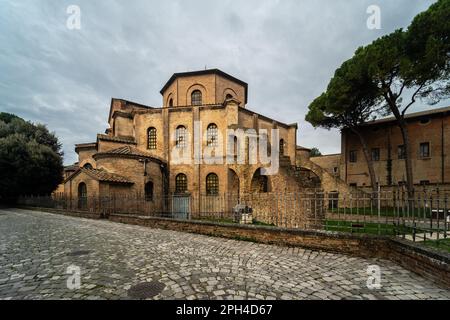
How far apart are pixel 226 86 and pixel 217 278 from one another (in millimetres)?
22129

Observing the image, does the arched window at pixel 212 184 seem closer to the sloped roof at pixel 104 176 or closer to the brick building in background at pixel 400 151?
the sloped roof at pixel 104 176

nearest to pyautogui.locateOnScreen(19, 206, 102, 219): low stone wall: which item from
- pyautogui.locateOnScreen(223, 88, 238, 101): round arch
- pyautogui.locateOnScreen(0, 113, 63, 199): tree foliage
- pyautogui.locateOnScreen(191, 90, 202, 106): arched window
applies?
pyautogui.locateOnScreen(0, 113, 63, 199): tree foliage

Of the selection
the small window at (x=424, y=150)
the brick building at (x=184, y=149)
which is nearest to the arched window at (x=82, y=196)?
the brick building at (x=184, y=149)

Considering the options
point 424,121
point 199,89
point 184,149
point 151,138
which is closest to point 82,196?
point 151,138

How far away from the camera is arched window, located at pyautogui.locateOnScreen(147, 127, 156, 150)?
21156 millimetres

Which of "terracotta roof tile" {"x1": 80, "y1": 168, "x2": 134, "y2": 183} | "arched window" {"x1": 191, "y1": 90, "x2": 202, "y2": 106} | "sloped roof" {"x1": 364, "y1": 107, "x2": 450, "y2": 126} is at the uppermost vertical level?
"arched window" {"x1": 191, "y1": 90, "x2": 202, "y2": 106}

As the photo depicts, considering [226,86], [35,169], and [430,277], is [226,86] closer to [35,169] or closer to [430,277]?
[35,169]

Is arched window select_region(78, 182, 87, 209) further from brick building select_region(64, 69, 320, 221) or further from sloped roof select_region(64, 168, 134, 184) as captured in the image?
sloped roof select_region(64, 168, 134, 184)

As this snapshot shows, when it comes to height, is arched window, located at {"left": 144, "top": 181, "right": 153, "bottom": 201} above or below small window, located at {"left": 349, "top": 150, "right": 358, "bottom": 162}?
below

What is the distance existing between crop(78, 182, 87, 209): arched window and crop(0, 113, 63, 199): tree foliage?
9.62 m

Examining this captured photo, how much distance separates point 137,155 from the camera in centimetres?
1698

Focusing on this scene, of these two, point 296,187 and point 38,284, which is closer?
point 38,284
